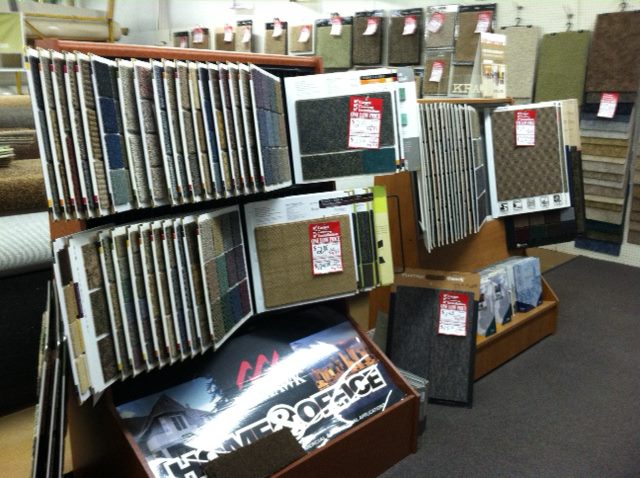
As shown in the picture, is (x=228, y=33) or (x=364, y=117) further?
(x=228, y=33)

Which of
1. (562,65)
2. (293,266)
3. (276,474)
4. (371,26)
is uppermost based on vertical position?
(371,26)

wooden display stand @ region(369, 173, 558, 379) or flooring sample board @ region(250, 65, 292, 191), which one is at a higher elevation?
flooring sample board @ region(250, 65, 292, 191)

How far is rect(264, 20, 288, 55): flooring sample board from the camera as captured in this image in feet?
18.0

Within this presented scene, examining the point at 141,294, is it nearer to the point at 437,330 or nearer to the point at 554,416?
the point at 437,330

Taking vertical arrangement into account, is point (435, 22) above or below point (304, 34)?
below

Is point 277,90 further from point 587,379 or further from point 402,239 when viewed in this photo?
point 587,379

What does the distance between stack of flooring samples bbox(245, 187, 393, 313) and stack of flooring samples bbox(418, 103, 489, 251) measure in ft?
1.39

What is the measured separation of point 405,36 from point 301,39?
1196 millimetres

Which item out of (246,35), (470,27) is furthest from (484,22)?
(246,35)

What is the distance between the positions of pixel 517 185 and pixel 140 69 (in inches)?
75.4

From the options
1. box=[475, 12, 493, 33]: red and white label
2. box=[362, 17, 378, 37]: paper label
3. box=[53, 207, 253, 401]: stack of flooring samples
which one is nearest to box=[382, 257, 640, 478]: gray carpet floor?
box=[53, 207, 253, 401]: stack of flooring samples

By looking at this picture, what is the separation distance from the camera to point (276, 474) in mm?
1364

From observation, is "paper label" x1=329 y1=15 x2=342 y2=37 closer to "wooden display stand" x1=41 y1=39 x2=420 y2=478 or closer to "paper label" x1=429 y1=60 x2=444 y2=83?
"paper label" x1=429 y1=60 x2=444 y2=83

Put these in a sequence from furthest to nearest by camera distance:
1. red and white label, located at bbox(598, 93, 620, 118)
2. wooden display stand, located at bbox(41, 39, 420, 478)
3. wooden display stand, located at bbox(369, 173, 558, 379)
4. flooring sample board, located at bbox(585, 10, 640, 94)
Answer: red and white label, located at bbox(598, 93, 620, 118) → flooring sample board, located at bbox(585, 10, 640, 94) → wooden display stand, located at bbox(369, 173, 558, 379) → wooden display stand, located at bbox(41, 39, 420, 478)
